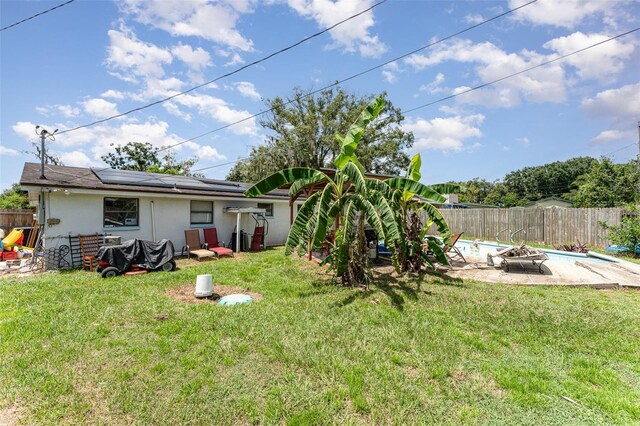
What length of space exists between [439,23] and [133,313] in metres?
10.5

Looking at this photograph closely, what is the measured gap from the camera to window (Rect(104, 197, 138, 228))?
10.8 metres

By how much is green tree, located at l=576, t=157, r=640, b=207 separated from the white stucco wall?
2346 cm

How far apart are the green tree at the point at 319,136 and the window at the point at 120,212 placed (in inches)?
700

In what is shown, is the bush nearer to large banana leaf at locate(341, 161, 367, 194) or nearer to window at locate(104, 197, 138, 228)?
large banana leaf at locate(341, 161, 367, 194)

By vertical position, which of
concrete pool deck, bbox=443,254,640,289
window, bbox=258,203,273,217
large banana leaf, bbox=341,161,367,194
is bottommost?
concrete pool deck, bbox=443,254,640,289

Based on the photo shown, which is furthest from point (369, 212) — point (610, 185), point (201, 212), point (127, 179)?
point (610, 185)

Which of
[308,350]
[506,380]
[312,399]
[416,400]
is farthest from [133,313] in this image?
→ [506,380]

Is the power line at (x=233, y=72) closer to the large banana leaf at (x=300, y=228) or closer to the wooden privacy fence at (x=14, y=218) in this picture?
the large banana leaf at (x=300, y=228)

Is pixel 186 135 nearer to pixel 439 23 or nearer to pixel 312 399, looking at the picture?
pixel 439 23

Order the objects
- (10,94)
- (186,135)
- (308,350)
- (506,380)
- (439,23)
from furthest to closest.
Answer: (186,135) < (10,94) < (439,23) < (308,350) < (506,380)

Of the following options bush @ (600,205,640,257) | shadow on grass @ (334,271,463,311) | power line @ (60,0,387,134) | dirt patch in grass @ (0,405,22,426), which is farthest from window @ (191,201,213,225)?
bush @ (600,205,640,257)

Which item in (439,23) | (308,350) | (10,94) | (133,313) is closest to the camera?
(308,350)

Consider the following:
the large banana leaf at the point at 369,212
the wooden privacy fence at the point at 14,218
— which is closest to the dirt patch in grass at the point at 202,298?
the large banana leaf at the point at 369,212

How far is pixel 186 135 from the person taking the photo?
17.1 m
